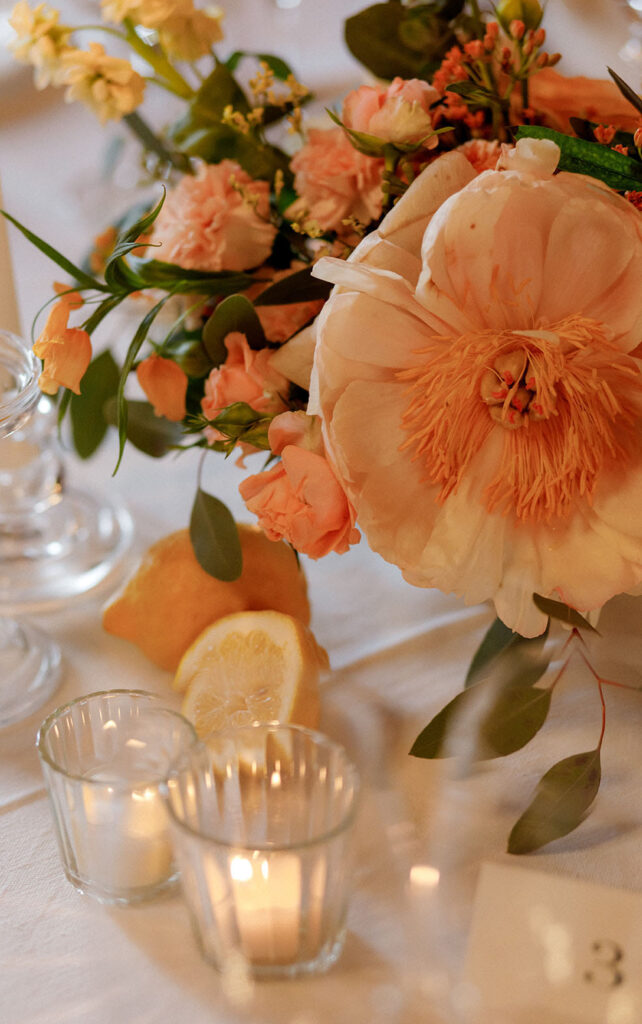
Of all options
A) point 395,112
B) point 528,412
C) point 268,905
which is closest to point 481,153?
point 395,112

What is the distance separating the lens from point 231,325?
0.58 m

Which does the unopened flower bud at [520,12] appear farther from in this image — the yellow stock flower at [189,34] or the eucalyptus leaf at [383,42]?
the yellow stock flower at [189,34]

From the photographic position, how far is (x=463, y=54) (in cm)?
60

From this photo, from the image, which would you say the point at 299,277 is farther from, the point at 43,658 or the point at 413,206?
the point at 43,658

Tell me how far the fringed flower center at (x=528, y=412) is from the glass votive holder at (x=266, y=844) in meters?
0.14

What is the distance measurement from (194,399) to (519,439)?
0.26 metres

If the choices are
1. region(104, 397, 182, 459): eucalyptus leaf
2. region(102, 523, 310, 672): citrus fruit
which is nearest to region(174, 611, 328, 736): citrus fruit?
region(102, 523, 310, 672): citrus fruit

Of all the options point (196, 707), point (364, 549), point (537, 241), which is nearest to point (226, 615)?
point (196, 707)

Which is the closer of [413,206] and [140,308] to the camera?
[413,206]

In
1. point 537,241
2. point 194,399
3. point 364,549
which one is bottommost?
point 364,549

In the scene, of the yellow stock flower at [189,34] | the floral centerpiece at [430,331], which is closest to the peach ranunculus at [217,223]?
the floral centerpiece at [430,331]

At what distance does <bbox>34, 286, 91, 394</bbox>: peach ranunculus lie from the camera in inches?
20.3

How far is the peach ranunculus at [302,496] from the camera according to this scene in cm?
47

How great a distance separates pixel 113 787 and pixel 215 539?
7.2 inches
